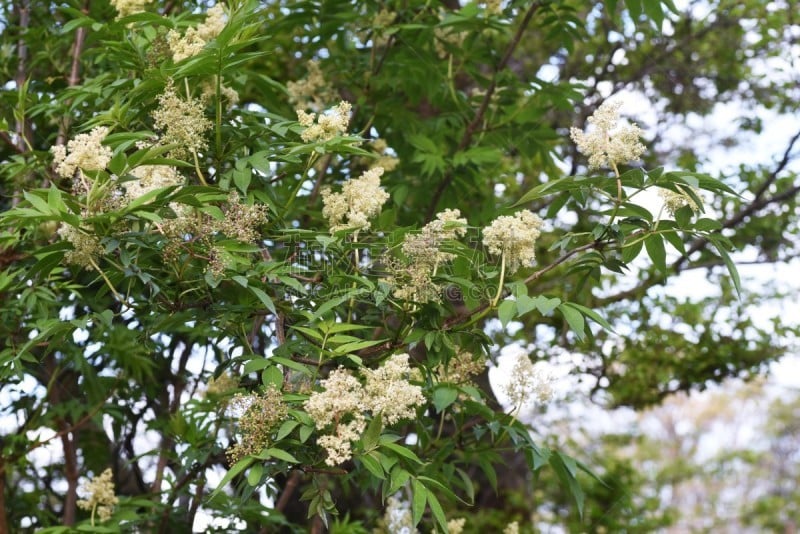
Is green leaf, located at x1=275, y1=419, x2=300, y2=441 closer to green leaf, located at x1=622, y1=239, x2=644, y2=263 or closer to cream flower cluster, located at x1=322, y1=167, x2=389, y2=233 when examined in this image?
cream flower cluster, located at x1=322, y1=167, x2=389, y2=233

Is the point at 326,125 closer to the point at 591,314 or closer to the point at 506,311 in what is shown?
the point at 506,311

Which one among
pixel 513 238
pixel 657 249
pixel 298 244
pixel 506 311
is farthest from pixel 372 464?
pixel 657 249

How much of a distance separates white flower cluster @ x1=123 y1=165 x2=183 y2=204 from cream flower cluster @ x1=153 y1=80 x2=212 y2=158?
7cm

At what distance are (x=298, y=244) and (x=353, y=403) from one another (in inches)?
27.5

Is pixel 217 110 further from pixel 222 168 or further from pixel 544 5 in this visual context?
pixel 544 5

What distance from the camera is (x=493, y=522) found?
219 inches

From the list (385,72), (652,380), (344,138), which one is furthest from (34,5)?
(652,380)

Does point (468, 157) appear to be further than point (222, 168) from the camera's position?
Yes

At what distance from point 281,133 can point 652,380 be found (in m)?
3.30

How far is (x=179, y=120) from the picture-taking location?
7.27 ft

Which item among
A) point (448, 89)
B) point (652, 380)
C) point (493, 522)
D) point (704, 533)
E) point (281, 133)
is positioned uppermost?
point (281, 133)

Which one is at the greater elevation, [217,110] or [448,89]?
[217,110]

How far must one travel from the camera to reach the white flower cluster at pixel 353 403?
1.97 meters

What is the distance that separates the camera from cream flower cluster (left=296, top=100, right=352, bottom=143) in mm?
2309
